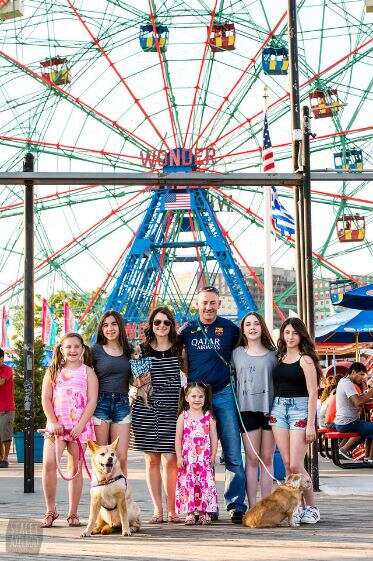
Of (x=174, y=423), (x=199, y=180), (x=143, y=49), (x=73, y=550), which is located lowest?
(x=73, y=550)

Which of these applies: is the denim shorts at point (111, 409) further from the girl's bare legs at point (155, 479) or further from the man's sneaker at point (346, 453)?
the man's sneaker at point (346, 453)

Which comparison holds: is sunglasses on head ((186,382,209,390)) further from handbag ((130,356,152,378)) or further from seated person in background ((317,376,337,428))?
seated person in background ((317,376,337,428))

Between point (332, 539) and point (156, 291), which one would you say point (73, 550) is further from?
point (156, 291)

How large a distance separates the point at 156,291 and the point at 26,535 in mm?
25272

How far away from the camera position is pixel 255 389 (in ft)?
28.0

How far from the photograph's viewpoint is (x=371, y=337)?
21.9m

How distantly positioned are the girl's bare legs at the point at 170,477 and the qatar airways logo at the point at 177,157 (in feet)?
76.2

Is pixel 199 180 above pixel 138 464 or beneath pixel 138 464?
above

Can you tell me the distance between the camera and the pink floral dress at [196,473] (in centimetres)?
840

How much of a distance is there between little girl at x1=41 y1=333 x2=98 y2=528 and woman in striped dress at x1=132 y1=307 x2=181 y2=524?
1.28 feet

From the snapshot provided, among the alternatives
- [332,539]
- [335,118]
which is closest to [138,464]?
[332,539]

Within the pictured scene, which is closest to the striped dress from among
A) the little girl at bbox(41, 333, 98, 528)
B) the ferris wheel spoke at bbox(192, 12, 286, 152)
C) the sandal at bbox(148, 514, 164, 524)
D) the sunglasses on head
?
the sunglasses on head

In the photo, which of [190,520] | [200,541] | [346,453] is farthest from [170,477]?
[346,453]

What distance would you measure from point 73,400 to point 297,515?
5.87 ft
